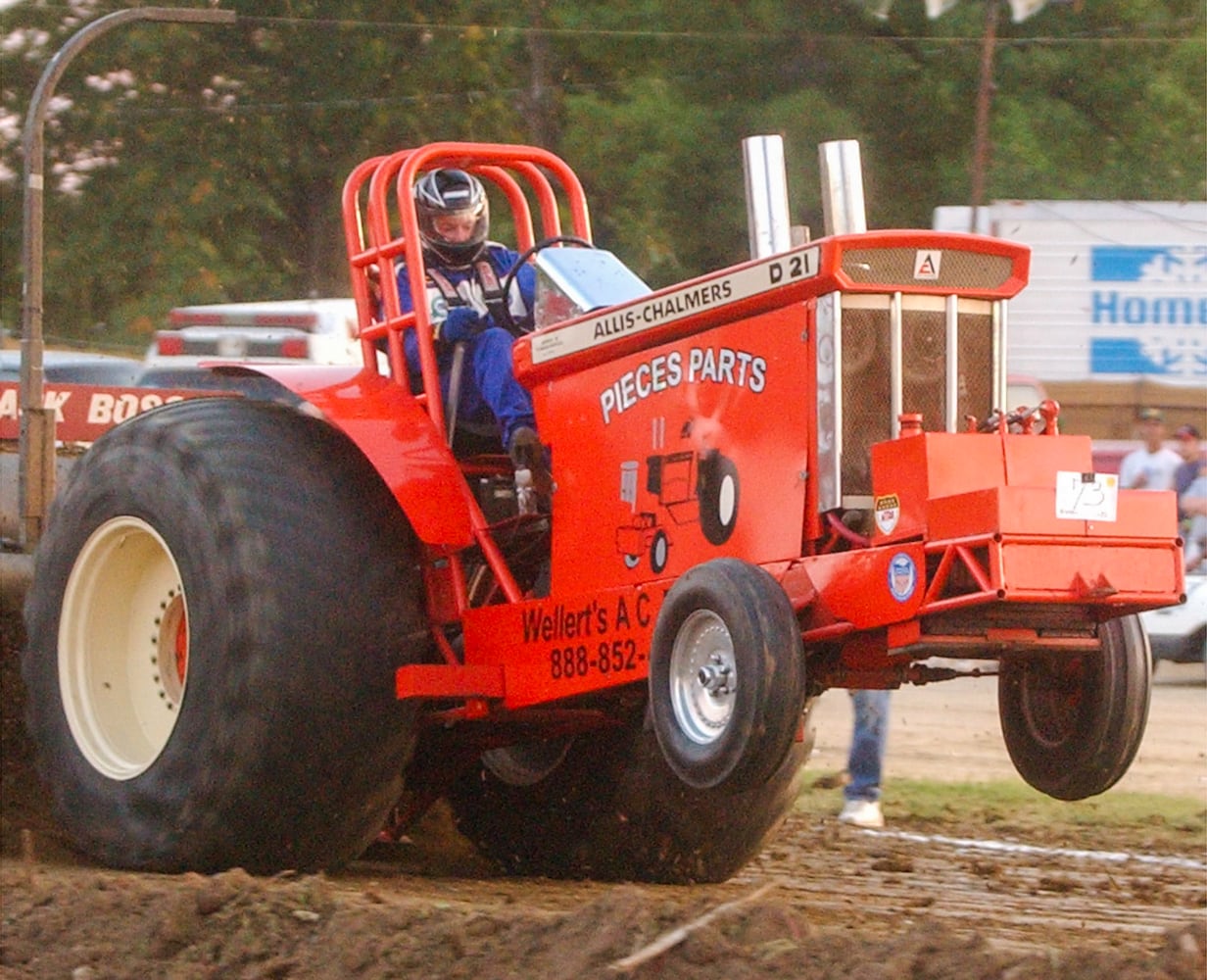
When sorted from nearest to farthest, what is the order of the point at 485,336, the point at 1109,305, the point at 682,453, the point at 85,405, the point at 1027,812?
1. the point at 682,453
2. the point at 485,336
3. the point at 1027,812
4. the point at 85,405
5. the point at 1109,305

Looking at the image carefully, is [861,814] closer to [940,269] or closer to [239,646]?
[239,646]

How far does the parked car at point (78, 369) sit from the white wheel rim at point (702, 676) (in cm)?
1136

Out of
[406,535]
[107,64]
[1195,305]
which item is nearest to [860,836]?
[406,535]

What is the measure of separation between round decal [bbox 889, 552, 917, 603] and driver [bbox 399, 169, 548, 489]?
1416 mm

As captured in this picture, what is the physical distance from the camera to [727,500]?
5.58 metres

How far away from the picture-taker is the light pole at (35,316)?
25.9 feet

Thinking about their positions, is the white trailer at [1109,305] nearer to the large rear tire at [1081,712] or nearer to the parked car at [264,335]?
the parked car at [264,335]

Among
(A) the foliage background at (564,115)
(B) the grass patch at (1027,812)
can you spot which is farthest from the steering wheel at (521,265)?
(A) the foliage background at (564,115)

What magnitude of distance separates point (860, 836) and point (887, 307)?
10.4ft

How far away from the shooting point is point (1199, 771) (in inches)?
416

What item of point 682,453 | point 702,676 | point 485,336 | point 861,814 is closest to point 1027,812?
point 861,814

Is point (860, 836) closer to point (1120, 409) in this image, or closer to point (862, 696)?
point (862, 696)

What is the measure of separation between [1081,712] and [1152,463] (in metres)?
9.39

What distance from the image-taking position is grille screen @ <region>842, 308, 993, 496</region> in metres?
5.38
